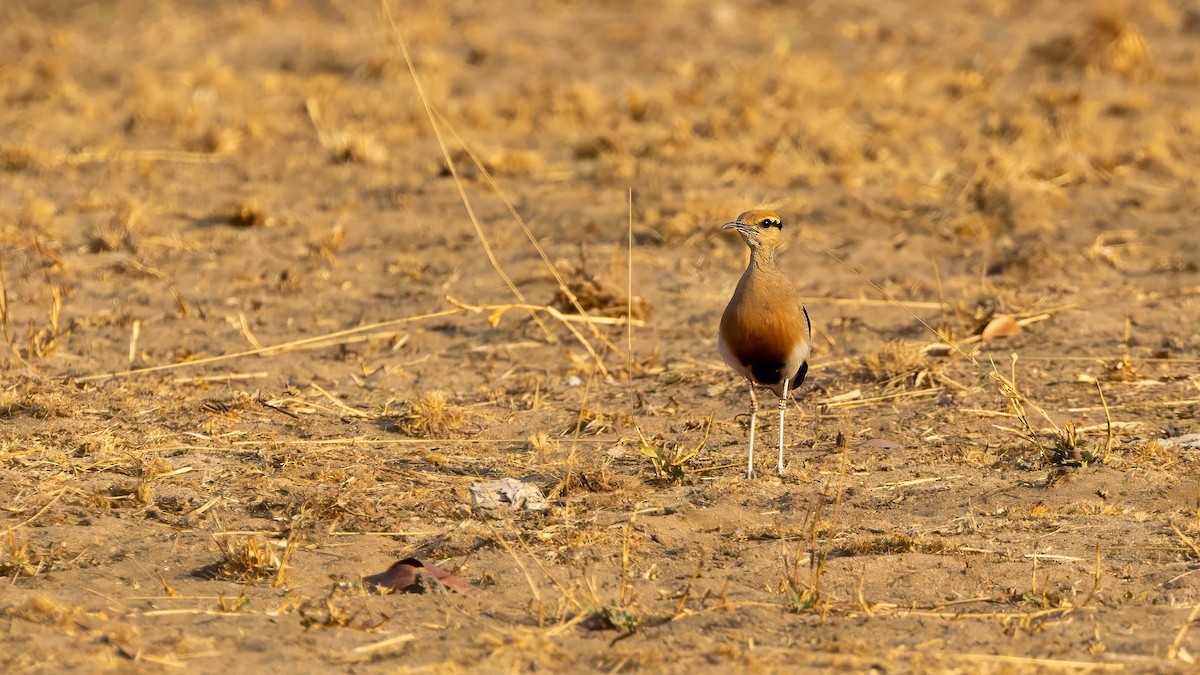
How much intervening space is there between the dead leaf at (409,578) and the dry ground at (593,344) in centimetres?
10

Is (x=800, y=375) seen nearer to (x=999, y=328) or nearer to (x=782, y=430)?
(x=782, y=430)

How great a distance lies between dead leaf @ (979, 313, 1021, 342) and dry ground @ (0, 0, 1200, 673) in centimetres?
2

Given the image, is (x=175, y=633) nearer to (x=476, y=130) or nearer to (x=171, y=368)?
(x=171, y=368)

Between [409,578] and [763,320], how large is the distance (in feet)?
5.34

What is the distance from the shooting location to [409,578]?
15.2 ft

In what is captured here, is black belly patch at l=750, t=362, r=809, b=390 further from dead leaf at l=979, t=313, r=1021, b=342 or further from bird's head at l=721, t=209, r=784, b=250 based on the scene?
dead leaf at l=979, t=313, r=1021, b=342

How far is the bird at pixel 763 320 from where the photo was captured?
5.34 m

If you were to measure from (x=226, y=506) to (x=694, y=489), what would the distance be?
1.73 m

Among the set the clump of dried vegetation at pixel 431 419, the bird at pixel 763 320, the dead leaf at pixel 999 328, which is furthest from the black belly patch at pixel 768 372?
the dead leaf at pixel 999 328

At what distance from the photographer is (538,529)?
5090 mm

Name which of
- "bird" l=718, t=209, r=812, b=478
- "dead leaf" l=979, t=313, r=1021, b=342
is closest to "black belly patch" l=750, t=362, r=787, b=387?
"bird" l=718, t=209, r=812, b=478

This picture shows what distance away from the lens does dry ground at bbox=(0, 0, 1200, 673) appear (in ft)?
14.7

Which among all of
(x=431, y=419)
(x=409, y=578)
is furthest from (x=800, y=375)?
(x=409, y=578)

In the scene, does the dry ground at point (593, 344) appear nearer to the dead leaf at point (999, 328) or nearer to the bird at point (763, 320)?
the dead leaf at point (999, 328)
